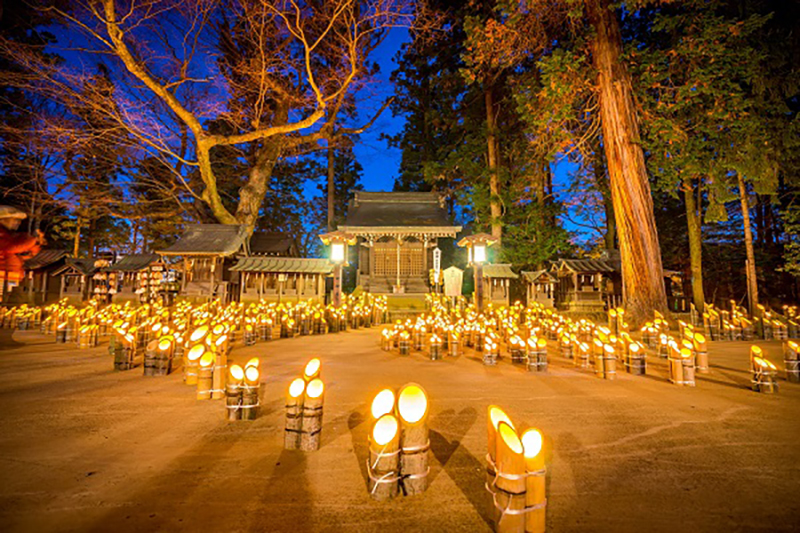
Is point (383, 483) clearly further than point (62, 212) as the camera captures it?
No

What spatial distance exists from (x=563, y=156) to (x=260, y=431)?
11571 mm

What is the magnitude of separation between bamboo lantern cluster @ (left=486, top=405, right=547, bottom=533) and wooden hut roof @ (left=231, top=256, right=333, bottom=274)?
59.8 ft

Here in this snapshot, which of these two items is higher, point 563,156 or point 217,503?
point 563,156

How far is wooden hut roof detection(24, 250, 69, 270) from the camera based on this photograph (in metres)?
19.8

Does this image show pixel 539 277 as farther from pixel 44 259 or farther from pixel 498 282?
pixel 44 259

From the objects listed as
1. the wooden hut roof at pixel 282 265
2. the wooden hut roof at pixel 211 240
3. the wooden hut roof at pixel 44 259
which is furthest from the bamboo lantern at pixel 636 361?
the wooden hut roof at pixel 44 259

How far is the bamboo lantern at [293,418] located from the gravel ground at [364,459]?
0.12 metres

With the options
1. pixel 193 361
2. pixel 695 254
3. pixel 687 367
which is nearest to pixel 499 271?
pixel 695 254

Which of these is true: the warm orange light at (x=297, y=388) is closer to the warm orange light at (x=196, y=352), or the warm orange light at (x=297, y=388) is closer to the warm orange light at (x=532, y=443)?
the warm orange light at (x=532, y=443)

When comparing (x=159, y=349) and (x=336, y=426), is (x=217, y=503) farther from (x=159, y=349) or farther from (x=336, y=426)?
(x=159, y=349)

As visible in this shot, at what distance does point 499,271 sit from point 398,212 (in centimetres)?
778

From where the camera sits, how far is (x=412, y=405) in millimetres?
2051

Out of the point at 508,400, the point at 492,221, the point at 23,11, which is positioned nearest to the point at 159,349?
the point at 508,400

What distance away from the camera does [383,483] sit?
194 centimetres
